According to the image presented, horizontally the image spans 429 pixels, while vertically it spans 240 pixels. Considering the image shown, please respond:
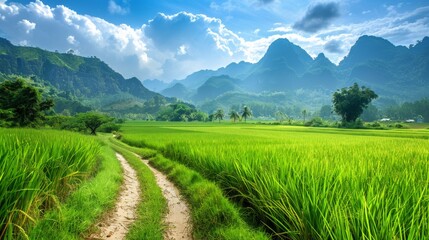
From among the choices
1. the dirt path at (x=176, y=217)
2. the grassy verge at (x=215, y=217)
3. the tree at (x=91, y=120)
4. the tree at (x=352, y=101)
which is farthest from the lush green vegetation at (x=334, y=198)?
the tree at (x=352, y=101)

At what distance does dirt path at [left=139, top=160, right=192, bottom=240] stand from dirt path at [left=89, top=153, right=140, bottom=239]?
1.02m

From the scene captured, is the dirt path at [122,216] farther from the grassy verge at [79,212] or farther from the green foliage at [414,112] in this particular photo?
the green foliage at [414,112]

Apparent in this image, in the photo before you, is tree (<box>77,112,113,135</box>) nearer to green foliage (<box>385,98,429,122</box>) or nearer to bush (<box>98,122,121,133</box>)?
bush (<box>98,122,121,133</box>)

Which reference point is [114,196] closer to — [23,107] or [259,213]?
[259,213]

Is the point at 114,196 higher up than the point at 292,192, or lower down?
lower down

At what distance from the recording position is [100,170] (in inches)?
476

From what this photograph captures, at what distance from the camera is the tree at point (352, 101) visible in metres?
78.2

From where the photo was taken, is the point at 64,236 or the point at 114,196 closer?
the point at 64,236

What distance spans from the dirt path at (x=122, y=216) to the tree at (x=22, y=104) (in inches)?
1294

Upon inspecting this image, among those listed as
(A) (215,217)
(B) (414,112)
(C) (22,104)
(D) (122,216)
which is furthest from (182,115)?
(A) (215,217)

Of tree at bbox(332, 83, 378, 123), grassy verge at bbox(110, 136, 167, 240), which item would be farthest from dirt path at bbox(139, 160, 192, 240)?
tree at bbox(332, 83, 378, 123)

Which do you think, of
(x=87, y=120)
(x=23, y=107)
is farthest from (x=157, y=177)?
(x=87, y=120)

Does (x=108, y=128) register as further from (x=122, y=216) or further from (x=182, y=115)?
(x=182, y=115)

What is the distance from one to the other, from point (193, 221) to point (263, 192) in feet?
7.33
